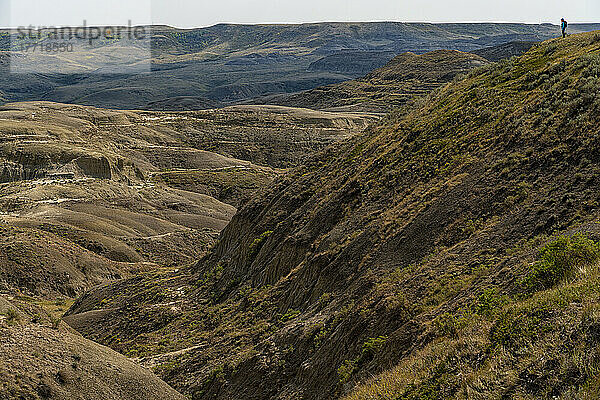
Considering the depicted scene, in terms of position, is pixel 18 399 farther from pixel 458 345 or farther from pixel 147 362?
pixel 458 345

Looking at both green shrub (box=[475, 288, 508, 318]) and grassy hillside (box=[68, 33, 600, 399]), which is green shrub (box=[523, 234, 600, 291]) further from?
green shrub (box=[475, 288, 508, 318])

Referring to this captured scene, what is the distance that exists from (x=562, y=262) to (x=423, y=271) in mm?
5080

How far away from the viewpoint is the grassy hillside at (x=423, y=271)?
9156 mm

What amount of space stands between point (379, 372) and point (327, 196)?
50.2 feet

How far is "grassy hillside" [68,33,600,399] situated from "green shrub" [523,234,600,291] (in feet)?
0.11

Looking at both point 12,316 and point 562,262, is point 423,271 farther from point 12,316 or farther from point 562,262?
point 12,316

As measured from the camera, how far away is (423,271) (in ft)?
50.3

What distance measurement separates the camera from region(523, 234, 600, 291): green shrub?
10328 mm

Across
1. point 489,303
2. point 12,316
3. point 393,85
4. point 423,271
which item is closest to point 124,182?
point 12,316

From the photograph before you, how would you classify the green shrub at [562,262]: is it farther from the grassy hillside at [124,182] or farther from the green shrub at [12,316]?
the grassy hillside at [124,182]

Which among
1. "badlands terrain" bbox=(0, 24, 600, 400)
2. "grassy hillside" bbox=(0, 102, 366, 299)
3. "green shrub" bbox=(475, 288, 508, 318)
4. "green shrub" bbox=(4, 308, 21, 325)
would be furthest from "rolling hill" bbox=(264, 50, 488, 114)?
"green shrub" bbox=(475, 288, 508, 318)

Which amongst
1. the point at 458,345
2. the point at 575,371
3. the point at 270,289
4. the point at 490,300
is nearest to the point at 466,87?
the point at 270,289

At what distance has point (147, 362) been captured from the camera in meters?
22.4

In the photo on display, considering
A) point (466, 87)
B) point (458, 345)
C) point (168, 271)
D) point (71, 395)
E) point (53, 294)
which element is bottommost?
point (53, 294)
